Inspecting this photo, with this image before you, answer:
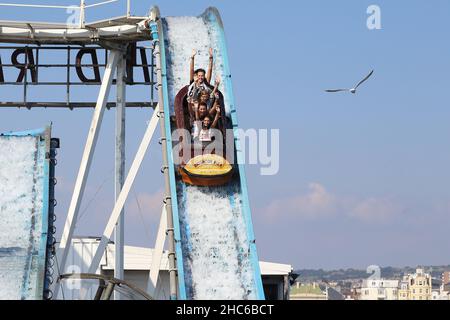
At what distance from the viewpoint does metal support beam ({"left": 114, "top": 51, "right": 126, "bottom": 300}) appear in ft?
133

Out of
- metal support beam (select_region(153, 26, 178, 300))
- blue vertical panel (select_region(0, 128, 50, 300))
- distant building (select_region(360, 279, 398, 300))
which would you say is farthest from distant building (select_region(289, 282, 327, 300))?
blue vertical panel (select_region(0, 128, 50, 300))

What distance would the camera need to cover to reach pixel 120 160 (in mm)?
41250

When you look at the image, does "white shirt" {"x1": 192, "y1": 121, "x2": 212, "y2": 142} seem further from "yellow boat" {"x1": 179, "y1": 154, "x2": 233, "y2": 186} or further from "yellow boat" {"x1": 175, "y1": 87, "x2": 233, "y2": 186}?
"yellow boat" {"x1": 179, "y1": 154, "x2": 233, "y2": 186}

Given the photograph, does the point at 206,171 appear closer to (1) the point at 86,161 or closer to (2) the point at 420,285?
(1) the point at 86,161

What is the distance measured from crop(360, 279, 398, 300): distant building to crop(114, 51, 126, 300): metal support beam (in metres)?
14.6

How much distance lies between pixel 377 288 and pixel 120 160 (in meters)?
17.5

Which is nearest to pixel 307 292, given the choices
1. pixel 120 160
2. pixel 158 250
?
pixel 120 160

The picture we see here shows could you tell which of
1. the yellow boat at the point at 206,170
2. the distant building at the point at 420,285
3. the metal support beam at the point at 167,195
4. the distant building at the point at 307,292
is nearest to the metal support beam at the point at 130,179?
the metal support beam at the point at 167,195

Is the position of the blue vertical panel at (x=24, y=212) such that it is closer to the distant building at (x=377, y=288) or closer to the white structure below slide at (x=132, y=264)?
the white structure below slide at (x=132, y=264)

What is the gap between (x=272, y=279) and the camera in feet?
169
